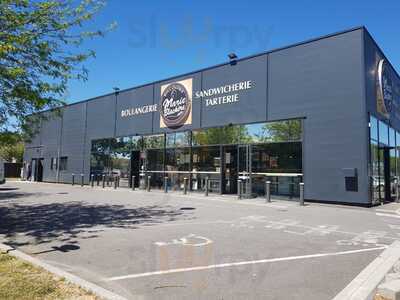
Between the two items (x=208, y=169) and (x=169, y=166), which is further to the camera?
(x=169, y=166)

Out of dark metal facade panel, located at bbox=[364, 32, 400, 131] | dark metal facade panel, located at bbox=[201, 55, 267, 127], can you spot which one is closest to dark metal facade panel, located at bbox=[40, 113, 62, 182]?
dark metal facade panel, located at bbox=[201, 55, 267, 127]

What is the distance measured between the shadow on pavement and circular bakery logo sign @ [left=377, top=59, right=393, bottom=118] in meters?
11.9

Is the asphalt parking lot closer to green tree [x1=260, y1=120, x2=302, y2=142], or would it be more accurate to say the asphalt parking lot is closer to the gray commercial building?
the gray commercial building

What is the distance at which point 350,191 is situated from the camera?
15531mm

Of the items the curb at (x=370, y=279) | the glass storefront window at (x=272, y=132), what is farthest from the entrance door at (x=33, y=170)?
the curb at (x=370, y=279)

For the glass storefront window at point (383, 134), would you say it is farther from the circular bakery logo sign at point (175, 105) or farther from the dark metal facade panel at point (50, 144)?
the dark metal facade panel at point (50, 144)

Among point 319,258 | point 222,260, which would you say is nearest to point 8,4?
point 222,260

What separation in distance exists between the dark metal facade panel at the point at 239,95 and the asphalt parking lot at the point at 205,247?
752 centimetres

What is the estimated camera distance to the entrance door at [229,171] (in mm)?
20375

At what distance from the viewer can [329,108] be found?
1655 centimetres

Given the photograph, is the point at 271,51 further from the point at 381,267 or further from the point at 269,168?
the point at 381,267

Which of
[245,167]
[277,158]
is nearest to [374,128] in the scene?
[277,158]

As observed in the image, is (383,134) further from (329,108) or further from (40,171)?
(40,171)

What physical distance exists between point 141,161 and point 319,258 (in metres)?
20.5
